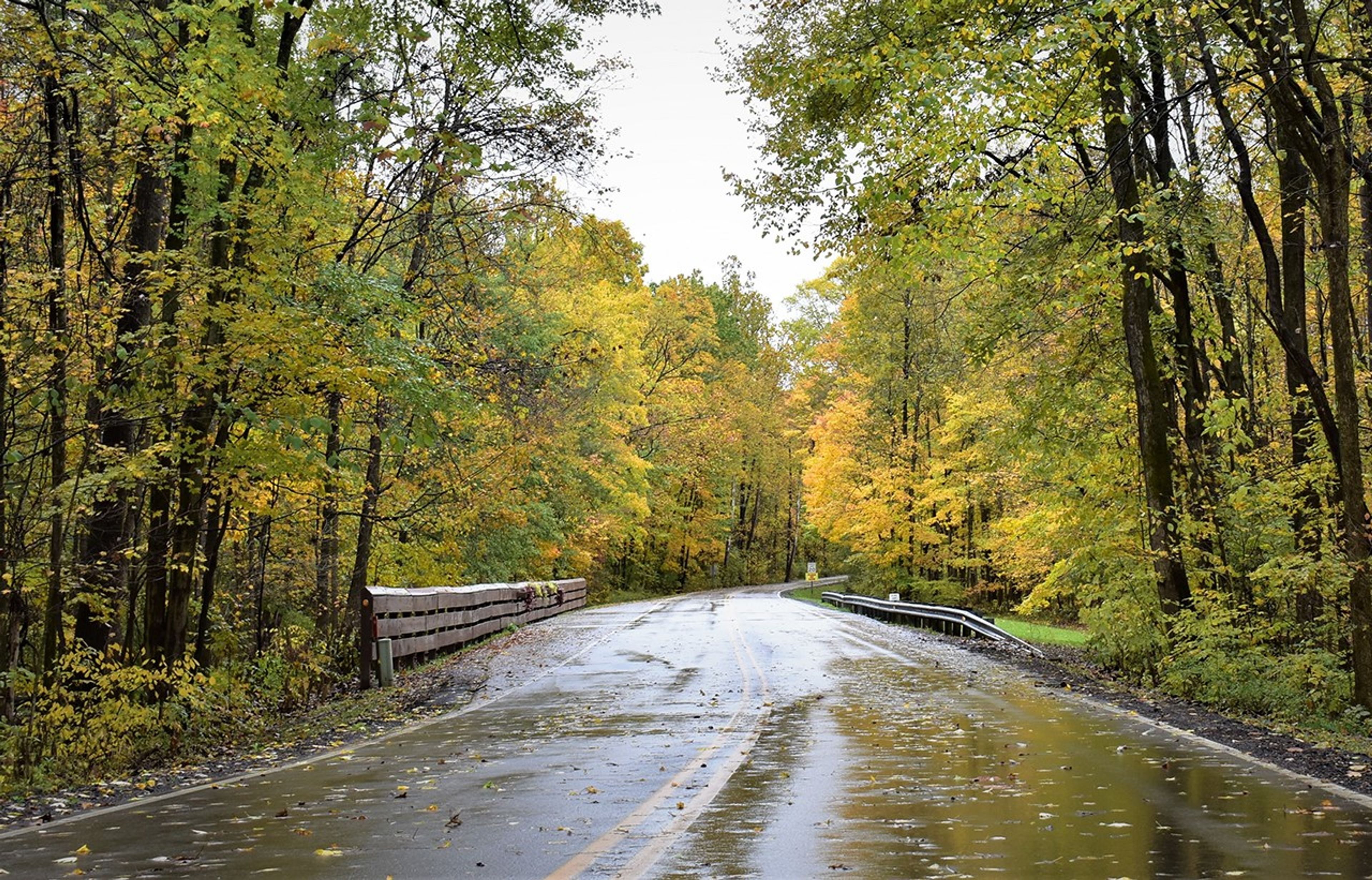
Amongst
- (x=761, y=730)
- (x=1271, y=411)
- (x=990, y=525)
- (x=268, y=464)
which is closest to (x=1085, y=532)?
(x=1271, y=411)

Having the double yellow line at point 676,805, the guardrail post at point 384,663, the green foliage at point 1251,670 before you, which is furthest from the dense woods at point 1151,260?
the guardrail post at point 384,663

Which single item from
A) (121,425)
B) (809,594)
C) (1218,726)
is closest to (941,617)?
(1218,726)

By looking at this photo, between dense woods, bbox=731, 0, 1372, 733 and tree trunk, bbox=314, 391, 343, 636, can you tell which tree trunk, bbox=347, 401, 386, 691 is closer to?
tree trunk, bbox=314, 391, 343, 636

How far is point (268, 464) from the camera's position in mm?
12609

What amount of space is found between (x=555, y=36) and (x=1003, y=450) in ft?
32.0

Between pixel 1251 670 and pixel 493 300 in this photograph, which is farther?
→ pixel 493 300

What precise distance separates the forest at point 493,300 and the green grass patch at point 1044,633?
156 inches

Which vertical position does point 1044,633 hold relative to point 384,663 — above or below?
below

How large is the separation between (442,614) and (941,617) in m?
12.2

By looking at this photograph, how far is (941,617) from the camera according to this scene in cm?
2750

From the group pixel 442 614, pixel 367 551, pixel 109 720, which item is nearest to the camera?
pixel 109 720

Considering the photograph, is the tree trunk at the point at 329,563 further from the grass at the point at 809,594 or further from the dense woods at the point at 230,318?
the grass at the point at 809,594

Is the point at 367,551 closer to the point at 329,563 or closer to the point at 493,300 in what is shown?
the point at 329,563

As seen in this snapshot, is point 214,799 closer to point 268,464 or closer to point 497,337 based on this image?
point 268,464
